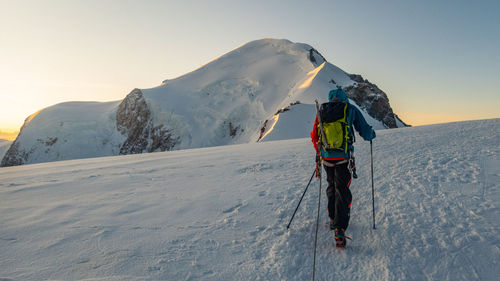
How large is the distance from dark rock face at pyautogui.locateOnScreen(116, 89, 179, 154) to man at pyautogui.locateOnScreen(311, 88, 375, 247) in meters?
49.2

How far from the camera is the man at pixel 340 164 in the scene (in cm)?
370

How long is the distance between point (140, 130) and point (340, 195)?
5911 centimetres

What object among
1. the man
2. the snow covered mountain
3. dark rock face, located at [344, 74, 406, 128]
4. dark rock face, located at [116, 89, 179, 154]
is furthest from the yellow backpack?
dark rock face, located at [344, 74, 406, 128]

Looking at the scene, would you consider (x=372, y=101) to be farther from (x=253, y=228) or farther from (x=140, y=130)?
(x=253, y=228)

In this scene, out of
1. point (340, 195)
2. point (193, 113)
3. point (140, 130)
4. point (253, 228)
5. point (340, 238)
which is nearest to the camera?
point (340, 238)

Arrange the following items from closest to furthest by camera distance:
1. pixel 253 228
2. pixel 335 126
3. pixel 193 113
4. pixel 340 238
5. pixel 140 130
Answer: pixel 340 238 → pixel 335 126 → pixel 253 228 → pixel 193 113 → pixel 140 130

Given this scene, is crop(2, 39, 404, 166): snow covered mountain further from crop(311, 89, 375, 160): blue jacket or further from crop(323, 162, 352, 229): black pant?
crop(323, 162, 352, 229): black pant

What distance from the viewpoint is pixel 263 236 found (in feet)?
A: 12.8

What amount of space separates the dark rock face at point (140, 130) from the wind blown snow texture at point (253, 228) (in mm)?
46519

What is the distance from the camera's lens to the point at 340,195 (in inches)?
149

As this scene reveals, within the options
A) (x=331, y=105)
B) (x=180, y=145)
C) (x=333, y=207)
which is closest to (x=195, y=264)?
(x=333, y=207)

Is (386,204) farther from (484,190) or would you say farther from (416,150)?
(416,150)

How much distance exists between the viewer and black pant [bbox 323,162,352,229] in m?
3.67

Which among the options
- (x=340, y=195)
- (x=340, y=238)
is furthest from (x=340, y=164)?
(x=340, y=238)
